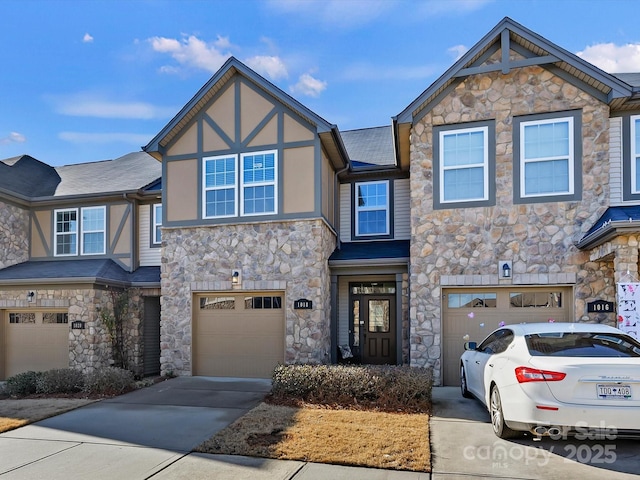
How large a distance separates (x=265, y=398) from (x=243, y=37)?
9.58m

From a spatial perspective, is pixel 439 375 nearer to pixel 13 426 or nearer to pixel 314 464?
pixel 314 464

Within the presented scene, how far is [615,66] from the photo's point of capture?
14.0 meters

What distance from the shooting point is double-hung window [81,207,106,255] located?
14.4 metres

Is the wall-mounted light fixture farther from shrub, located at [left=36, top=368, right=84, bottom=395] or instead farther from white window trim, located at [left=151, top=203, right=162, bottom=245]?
white window trim, located at [left=151, top=203, right=162, bottom=245]

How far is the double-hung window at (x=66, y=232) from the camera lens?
1460 centimetres

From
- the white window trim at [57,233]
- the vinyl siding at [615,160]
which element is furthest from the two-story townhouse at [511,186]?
the white window trim at [57,233]

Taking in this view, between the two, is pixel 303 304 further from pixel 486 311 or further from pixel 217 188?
pixel 486 311

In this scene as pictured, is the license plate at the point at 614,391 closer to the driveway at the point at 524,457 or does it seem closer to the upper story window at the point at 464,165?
the driveway at the point at 524,457

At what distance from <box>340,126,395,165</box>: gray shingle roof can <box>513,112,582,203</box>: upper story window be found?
385 cm

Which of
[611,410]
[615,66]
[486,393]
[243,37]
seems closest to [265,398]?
[486,393]

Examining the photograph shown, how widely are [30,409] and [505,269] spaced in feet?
31.4

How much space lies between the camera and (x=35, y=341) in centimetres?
1278

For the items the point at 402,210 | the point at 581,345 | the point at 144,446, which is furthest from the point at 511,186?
the point at 144,446

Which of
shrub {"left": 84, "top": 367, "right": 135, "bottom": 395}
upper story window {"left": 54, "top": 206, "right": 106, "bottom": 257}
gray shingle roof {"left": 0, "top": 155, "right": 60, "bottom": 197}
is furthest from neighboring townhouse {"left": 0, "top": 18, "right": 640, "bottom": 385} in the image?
shrub {"left": 84, "top": 367, "right": 135, "bottom": 395}
